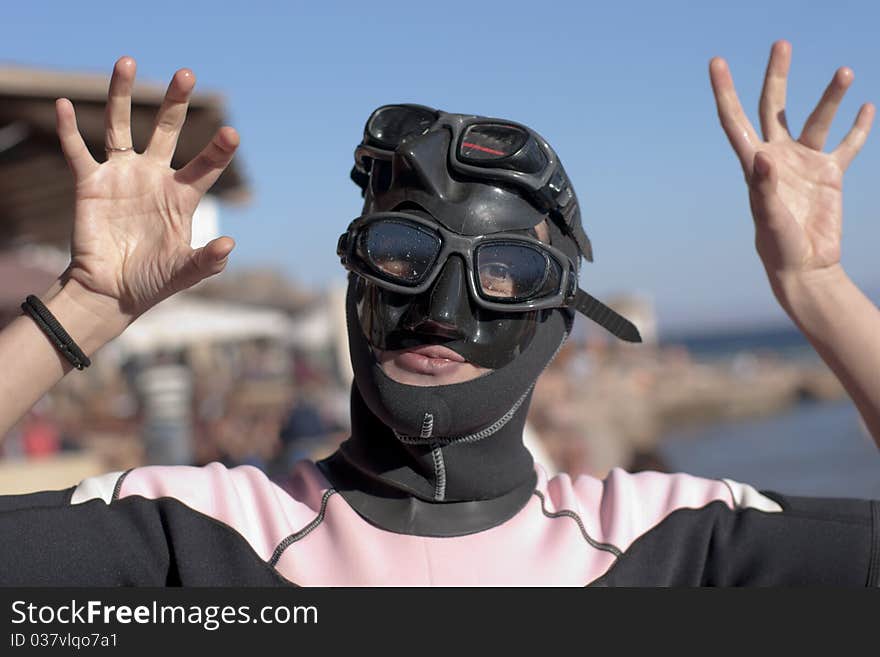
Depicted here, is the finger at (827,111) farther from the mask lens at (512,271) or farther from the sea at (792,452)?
the sea at (792,452)

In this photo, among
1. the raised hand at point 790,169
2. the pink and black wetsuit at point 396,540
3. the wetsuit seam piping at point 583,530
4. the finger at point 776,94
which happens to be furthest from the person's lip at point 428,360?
the finger at point 776,94

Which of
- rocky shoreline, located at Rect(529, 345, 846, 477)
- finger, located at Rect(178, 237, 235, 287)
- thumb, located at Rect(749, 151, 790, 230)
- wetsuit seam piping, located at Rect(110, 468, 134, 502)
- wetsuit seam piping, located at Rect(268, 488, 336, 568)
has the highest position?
thumb, located at Rect(749, 151, 790, 230)

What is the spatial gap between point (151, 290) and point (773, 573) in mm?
1593

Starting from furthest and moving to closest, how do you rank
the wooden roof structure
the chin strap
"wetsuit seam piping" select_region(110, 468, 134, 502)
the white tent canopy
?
the white tent canopy < the wooden roof structure < the chin strap < "wetsuit seam piping" select_region(110, 468, 134, 502)

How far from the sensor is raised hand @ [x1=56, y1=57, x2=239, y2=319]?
221 centimetres

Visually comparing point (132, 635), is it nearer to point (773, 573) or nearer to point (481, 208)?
point (481, 208)

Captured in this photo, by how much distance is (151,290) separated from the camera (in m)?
2.22

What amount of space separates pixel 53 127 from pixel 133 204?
14.5 feet

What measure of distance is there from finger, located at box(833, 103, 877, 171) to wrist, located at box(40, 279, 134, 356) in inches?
70.8

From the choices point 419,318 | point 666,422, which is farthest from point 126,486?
point 666,422

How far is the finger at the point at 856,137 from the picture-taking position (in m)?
2.38

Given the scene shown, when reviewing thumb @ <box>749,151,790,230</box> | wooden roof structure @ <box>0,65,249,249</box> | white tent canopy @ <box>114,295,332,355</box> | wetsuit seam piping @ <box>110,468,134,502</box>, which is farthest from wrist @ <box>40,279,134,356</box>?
white tent canopy @ <box>114,295,332,355</box>

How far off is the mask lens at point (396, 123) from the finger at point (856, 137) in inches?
40.4

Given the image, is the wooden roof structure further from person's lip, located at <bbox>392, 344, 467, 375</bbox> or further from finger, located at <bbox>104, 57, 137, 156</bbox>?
person's lip, located at <bbox>392, 344, 467, 375</bbox>
